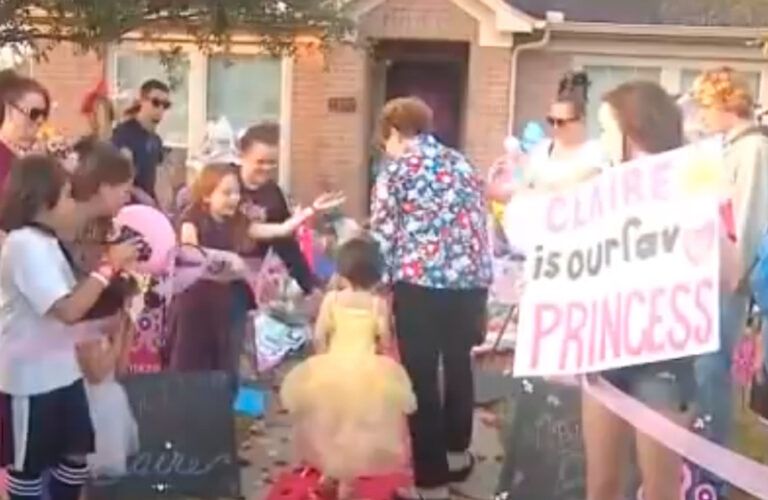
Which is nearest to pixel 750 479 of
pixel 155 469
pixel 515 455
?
pixel 515 455

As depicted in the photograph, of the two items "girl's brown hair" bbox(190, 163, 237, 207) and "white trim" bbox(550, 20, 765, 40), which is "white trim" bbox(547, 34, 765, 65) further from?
"girl's brown hair" bbox(190, 163, 237, 207)

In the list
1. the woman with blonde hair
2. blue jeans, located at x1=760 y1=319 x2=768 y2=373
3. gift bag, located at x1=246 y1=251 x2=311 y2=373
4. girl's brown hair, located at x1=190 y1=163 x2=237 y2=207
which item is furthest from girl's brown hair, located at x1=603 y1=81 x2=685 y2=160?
gift bag, located at x1=246 y1=251 x2=311 y2=373

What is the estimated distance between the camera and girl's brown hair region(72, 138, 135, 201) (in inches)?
205

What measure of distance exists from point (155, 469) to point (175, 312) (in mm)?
1110

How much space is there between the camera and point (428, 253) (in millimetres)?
6258

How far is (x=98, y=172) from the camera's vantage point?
5.27 m

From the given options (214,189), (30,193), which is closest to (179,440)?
(214,189)

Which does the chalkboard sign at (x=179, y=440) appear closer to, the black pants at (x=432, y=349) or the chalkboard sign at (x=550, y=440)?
the black pants at (x=432, y=349)

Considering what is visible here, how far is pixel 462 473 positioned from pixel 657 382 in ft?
7.52

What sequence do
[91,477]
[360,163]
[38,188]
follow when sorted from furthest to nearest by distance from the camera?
1. [360,163]
2. [91,477]
3. [38,188]

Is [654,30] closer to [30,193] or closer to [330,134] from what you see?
[330,134]

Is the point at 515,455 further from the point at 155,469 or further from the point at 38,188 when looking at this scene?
the point at 38,188

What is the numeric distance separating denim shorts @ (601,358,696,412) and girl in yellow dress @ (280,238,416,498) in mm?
1730

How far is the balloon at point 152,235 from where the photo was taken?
257 inches
